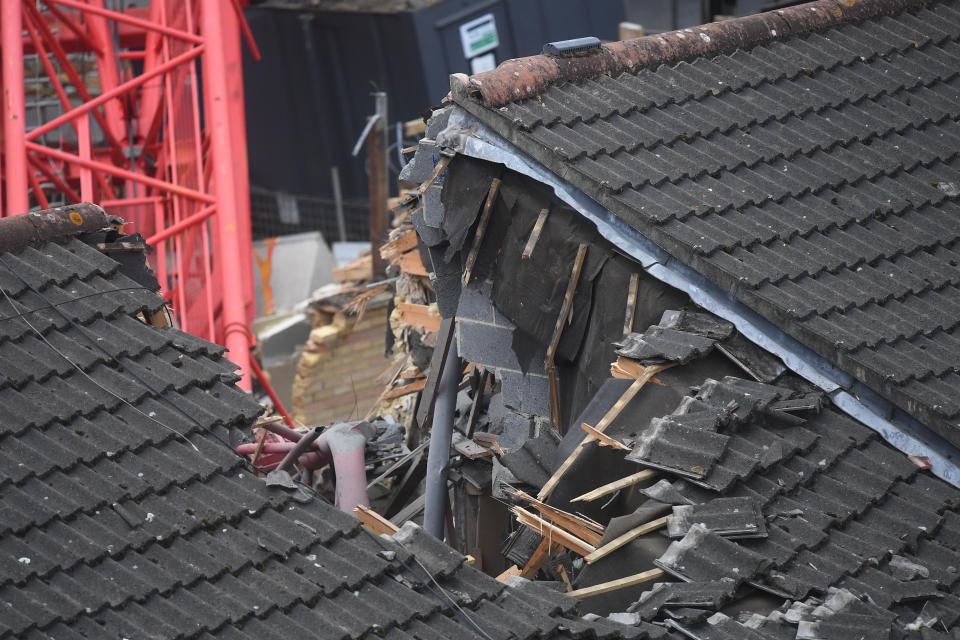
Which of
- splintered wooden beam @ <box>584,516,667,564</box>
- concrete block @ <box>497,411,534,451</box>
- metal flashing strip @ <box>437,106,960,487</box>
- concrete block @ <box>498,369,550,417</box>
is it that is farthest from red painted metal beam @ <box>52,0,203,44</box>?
splintered wooden beam @ <box>584,516,667,564</box>

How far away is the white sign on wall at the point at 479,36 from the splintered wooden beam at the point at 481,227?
14.5 meters

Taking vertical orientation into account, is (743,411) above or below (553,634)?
above

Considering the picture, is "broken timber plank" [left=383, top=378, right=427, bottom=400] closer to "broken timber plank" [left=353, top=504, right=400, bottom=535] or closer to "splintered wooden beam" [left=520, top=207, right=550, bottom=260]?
"splintered wooden beam" [left=520, top=207, right=550, bottom=260]

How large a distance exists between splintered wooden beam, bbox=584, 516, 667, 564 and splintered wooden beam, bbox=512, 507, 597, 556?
0.71ft

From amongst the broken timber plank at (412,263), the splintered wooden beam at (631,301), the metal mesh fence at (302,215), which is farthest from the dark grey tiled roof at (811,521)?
the metal mesh fence at (302,215)

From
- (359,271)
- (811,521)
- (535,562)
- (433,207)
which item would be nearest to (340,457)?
(433,207)

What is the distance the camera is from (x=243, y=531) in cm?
514

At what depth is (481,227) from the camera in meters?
7.48

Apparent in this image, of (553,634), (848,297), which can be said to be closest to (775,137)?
(848,297)

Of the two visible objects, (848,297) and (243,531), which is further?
(848,297)

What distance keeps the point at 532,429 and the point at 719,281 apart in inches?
81.8

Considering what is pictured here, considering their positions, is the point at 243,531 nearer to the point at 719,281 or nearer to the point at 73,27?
the point at 719,281

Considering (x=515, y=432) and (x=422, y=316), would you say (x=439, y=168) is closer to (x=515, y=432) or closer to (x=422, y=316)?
(x=515, y=432)

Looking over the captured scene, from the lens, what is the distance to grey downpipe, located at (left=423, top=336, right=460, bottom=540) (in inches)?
350
